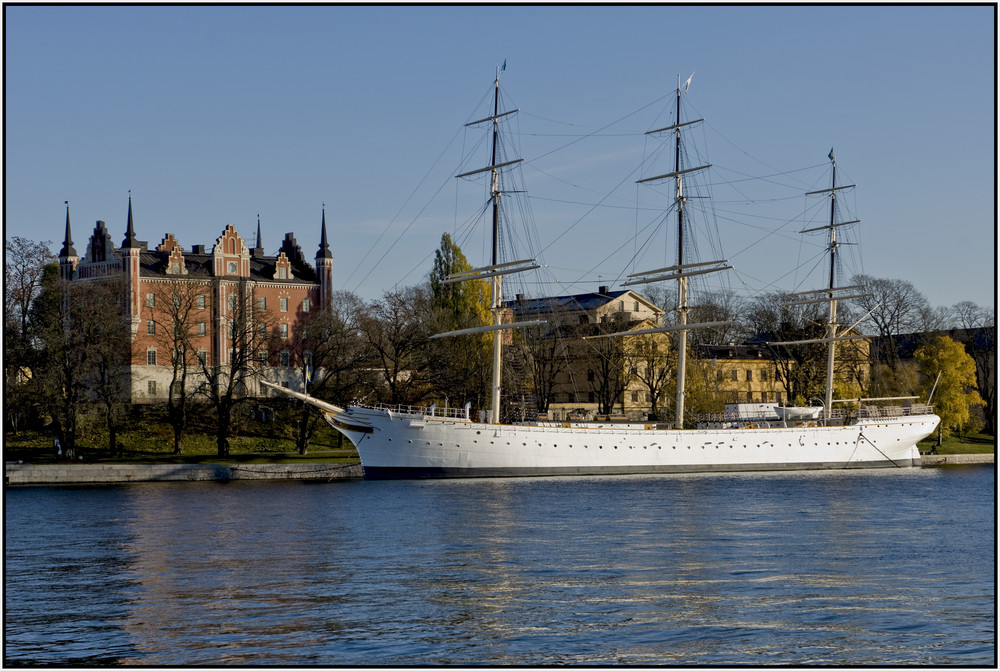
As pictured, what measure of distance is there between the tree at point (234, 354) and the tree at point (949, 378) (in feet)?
146

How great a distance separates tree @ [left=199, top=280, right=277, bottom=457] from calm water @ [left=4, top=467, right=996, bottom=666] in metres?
21.2

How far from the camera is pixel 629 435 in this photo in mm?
67438

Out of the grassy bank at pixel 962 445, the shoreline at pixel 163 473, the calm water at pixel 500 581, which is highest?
the grassy bank at pixel 962 445

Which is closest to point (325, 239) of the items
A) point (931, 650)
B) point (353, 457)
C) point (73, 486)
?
point (353, 457)

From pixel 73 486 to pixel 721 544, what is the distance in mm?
34860

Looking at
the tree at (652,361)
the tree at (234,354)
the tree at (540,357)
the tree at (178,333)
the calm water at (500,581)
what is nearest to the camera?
the calm water at (500,581)

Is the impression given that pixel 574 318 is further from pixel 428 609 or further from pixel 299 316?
pixel 428 609

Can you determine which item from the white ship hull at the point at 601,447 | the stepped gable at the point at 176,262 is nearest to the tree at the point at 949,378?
the white ship hull at the point at 601,447

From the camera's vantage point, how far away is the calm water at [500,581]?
21141 millimetres

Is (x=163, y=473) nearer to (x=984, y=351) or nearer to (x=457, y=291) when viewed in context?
(x=457, y=291)

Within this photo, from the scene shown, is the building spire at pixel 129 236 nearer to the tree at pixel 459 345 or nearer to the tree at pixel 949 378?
the tree at pixel 459 345

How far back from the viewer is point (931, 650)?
68.1ft

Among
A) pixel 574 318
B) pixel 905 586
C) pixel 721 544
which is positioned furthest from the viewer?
pixel 574 318

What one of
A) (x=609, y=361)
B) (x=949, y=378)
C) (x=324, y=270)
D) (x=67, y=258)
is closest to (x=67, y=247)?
(x=67, y=258)
